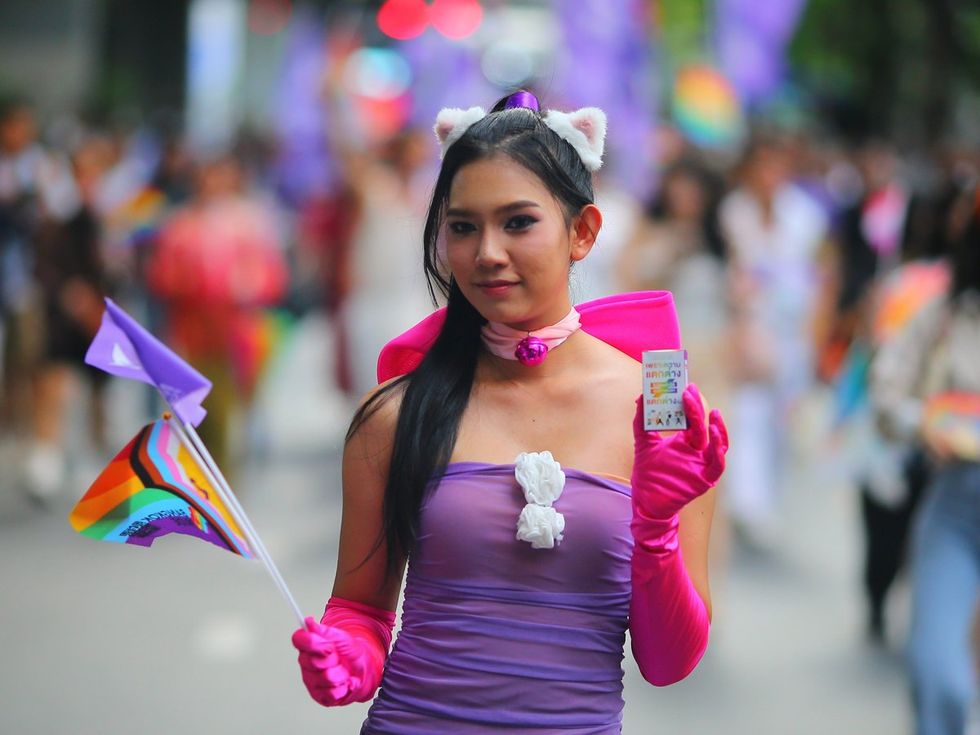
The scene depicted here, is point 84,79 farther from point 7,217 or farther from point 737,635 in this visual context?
point 737,635

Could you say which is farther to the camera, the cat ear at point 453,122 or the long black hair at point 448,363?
the cat ear at point 453,122

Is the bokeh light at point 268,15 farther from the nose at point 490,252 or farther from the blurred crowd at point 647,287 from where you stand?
the nose at point 490,252

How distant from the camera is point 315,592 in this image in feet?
24.6

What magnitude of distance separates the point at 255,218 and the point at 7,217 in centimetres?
439

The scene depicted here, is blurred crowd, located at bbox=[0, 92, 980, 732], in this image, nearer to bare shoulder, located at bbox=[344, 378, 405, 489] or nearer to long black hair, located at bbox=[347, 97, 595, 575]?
long black hair, located at bbox=[347, 97, 595, 575]

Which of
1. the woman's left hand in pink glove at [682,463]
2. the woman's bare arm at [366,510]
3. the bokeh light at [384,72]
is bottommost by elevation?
the bokeh light at [384,72]

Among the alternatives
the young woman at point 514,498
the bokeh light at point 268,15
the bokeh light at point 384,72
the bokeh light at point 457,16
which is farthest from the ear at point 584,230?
the bokeh light at point 384,72

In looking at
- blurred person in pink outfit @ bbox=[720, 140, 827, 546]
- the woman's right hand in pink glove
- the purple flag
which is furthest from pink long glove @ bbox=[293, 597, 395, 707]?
blurred person in pink outfit @ bbox=[720, 140, 827, 546]

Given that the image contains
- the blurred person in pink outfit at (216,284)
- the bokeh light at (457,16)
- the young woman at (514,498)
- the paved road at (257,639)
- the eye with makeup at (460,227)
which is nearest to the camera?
the young woman at (514,498)

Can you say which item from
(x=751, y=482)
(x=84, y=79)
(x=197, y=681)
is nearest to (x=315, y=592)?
(x=197, y=681)

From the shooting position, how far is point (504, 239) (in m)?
2.62

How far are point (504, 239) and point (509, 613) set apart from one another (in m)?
0.61

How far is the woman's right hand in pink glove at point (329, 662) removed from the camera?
2.50 meters

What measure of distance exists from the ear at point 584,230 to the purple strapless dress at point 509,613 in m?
0.41
